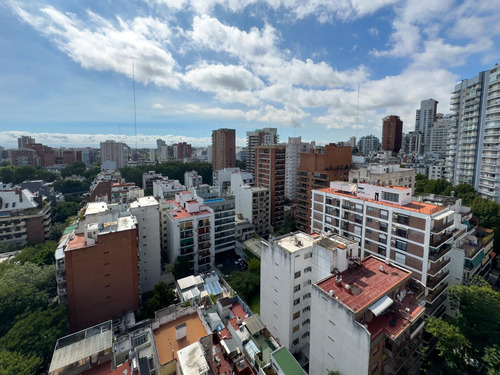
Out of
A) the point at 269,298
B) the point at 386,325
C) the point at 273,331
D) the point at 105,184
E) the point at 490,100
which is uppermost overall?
the point at 490,100

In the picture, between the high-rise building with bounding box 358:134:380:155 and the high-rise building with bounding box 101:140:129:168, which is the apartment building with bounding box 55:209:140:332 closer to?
the high-rise building with bounding box 101:140:129:168

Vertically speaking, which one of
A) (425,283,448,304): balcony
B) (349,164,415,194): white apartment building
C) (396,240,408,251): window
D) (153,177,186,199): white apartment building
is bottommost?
(425,283,448,304): balcony

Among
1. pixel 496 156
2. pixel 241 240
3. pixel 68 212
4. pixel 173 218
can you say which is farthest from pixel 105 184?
pixel 496 156

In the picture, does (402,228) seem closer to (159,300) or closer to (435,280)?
(435,280)

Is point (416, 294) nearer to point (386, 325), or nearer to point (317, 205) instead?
point (386, 325)

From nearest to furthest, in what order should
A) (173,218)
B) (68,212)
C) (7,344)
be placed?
(7,344) < (173,218) < (68,212)

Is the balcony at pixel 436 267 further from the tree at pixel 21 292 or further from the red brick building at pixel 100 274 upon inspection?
the tree at pixel 21 292

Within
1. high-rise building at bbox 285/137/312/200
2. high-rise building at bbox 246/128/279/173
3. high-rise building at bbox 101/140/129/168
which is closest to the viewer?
high-rise building at bbox 285/137/312/200

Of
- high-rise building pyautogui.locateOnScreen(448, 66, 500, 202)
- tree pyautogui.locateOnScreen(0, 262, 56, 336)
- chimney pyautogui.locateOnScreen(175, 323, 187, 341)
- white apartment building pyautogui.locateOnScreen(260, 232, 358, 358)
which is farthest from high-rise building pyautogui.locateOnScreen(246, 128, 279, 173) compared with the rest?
chimney pyautogui.locateOnScreen(175, 323, 187, 341)
